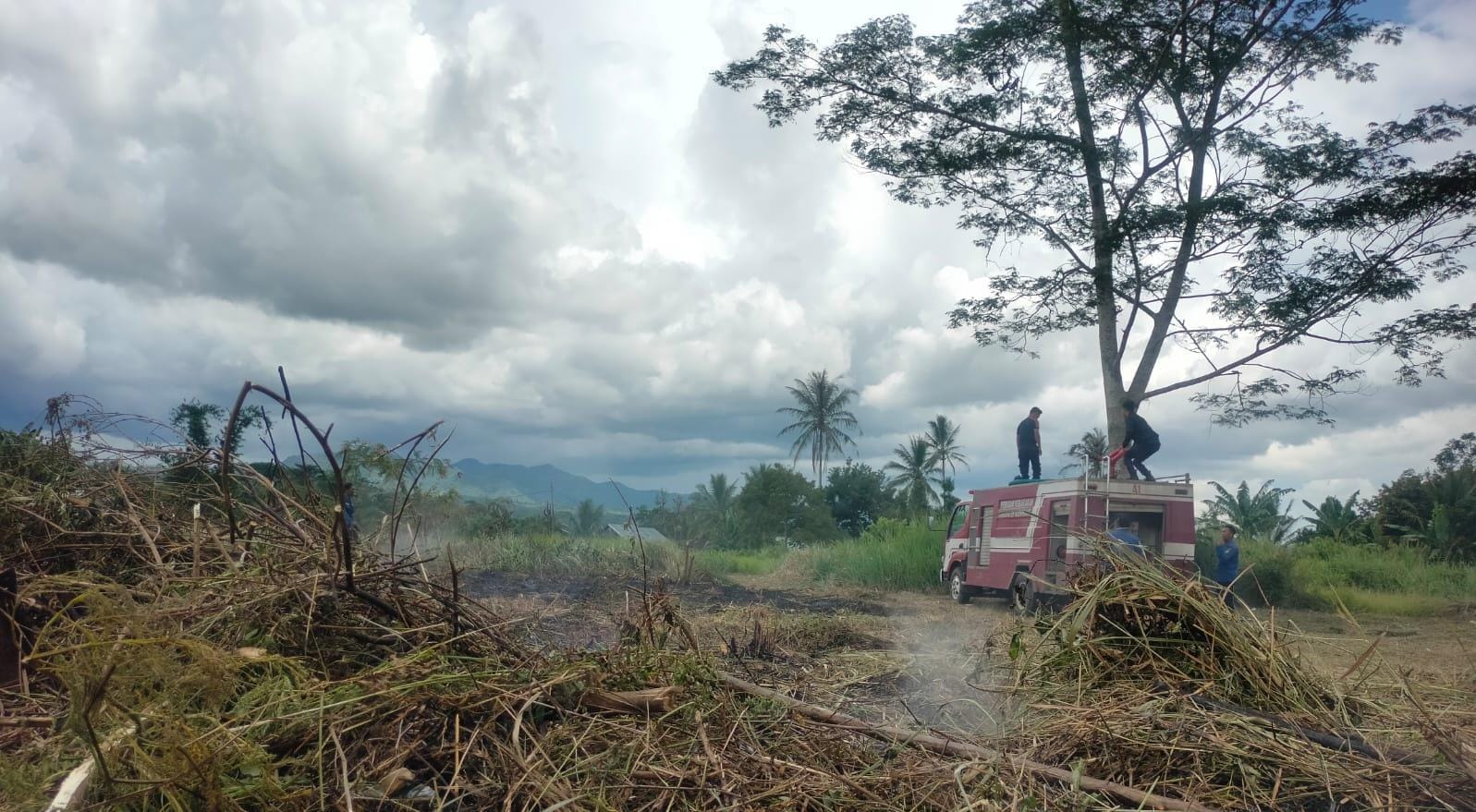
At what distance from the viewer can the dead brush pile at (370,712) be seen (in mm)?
2324

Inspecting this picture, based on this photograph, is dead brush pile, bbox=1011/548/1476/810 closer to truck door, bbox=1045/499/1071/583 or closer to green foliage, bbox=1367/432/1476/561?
truck door, bbox=1045/499/1071/583

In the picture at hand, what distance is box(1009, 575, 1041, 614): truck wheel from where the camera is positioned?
420 inches

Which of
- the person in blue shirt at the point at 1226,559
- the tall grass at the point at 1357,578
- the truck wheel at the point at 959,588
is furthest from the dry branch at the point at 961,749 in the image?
the tall grass at the point at 1357,578

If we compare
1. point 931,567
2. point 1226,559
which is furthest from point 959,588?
point 1226,559

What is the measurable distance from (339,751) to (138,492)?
2.90 metres

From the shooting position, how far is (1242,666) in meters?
3.99

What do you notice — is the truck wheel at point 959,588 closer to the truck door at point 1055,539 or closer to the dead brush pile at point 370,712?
the truck door at point 1055,539

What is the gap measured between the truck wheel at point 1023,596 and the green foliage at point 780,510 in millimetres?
28671

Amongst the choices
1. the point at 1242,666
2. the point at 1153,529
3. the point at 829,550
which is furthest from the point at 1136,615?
the point at 829,550

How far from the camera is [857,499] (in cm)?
4947

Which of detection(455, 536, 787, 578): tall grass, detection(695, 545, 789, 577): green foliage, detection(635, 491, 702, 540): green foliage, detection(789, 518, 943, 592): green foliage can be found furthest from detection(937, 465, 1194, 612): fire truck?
detection(695, 545, 789, 577): green foliage

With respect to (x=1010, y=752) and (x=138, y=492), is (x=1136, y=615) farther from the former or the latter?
(x=138, y=492)

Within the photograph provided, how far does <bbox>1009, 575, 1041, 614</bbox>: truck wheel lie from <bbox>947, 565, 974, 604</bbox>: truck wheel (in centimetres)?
141

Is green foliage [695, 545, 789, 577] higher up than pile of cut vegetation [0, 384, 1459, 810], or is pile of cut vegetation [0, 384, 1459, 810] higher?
pile of cut vegetation [0, 384, 1459, 810]
